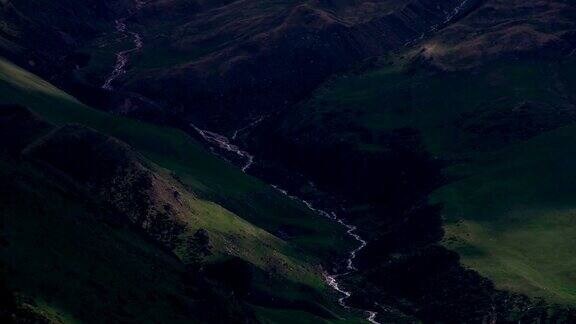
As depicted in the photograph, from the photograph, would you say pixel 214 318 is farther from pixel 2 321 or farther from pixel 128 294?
pixel 2 321

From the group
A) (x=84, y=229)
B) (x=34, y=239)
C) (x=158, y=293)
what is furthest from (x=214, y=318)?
(x=34, y=239)

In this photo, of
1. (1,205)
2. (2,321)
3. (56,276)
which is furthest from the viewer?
(1,205)

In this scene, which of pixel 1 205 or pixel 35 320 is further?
pixel 1 205

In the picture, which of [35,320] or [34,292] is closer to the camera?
[35,320]

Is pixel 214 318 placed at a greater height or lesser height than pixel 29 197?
lesser

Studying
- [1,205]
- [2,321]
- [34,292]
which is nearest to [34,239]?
[1,205]

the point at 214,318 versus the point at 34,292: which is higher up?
the point at 34,292

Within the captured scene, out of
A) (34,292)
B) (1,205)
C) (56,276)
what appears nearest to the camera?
(34,292)

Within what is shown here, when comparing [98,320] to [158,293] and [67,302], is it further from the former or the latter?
[158,293]

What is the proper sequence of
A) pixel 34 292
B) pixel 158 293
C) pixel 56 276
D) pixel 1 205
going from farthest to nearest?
pixel 158 293
pixel 1 205
pixel 56 276
pixel 34 292
